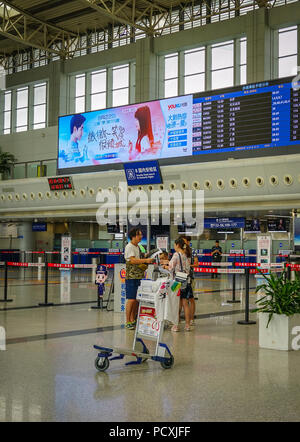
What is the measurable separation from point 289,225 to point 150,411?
23540 mm

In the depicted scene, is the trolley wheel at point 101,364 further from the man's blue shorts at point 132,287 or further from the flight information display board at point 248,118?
the flight information display board at point 248,118

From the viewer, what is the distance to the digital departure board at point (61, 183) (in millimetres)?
26880

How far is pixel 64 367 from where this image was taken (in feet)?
21.8

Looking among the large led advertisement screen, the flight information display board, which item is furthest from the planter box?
the large led advertisement screen

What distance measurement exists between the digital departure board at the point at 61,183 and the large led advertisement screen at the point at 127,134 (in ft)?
3.70

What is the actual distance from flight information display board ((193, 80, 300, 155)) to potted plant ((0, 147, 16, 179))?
1548cm

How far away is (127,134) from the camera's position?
23.1m

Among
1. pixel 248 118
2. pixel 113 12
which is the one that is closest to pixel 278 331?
pixel 248 118

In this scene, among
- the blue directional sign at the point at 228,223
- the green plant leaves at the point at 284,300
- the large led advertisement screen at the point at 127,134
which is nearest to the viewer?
the green plant leaves at the point at 284,300

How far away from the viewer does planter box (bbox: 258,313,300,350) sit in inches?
310

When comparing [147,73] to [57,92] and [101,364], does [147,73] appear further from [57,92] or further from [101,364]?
[101,364]

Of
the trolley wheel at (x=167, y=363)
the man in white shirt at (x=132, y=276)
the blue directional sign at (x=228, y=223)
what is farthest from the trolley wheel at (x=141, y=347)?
the blue directional sign at (x=228, y=223)

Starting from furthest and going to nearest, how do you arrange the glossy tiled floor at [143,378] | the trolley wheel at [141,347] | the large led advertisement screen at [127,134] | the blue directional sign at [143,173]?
the blue directional sign at [143,173] < the large led advertisement screen at [127,134] < the trolley wheel at [141,347] < the glossy tiled floor at [143,378]

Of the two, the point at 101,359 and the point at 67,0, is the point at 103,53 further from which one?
the point at 101,359
